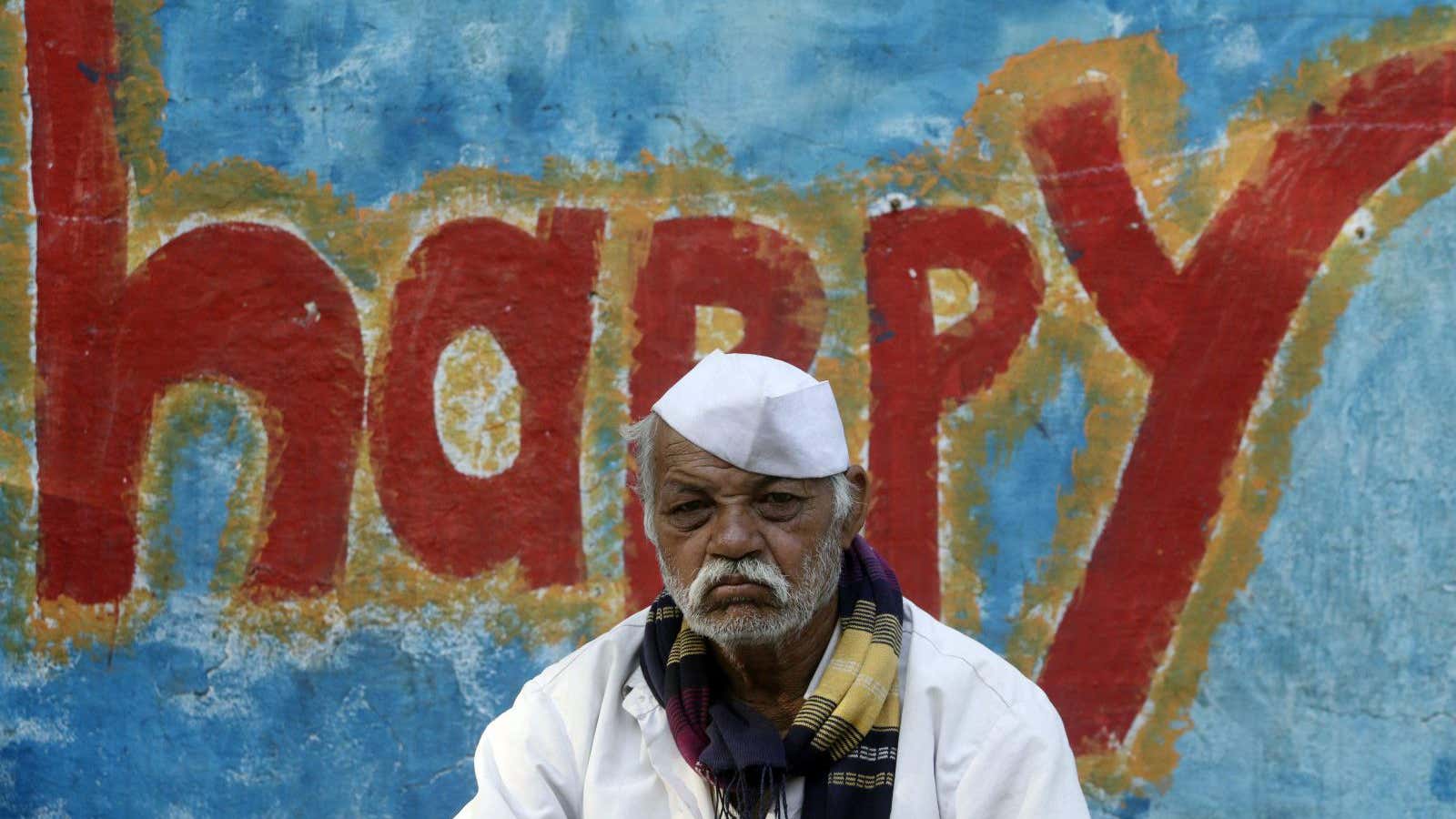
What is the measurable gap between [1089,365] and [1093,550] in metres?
0.44

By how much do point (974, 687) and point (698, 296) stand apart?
5.38 ft

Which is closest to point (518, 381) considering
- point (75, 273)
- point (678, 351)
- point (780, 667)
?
point (678, 351)

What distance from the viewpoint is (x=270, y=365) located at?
13.1 ft

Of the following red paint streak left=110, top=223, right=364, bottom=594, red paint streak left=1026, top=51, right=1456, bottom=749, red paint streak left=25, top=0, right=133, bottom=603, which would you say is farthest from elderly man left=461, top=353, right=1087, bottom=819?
red paint streak left=25, top=0, right=133, bottom=603

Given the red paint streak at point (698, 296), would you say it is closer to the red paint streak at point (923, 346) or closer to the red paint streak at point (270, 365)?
the red paint streak at point (923, 346)

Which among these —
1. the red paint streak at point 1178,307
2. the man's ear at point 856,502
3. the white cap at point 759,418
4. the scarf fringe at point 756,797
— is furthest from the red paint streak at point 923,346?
the scarf fringe at point 756,797

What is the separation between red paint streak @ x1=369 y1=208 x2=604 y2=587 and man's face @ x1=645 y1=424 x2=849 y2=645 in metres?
1.34

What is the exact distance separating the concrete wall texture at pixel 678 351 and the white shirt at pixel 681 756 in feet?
4.10

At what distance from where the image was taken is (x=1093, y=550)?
385 centimetres

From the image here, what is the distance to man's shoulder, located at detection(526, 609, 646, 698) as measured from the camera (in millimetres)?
2691

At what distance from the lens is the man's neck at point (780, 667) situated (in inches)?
105

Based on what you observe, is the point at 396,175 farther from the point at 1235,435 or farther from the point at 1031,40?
the point at 1235,435

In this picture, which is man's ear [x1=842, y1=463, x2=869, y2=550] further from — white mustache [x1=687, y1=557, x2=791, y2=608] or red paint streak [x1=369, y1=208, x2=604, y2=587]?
red paint streak [x1=369, y1=208, x2=604, y2=587]

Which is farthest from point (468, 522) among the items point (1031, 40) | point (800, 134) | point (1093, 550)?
point (1031, 40)
